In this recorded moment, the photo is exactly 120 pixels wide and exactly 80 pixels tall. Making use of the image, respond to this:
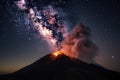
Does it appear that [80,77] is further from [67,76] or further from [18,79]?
[18,79]

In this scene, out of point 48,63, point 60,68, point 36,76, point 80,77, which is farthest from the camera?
point 48,63

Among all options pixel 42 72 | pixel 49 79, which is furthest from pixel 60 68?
pixel 49 79

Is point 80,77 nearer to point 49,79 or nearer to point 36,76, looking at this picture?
point 49,79

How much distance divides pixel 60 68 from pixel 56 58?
732 inches

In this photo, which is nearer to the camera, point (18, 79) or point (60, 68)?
point (18, 79)

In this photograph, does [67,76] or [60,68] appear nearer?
[67,76]

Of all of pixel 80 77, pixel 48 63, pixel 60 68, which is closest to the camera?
pixel 80 77

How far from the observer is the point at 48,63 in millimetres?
110312

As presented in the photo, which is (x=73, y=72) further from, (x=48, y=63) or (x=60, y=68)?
(x=48, y=63)

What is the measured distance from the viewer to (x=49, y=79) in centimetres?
8225

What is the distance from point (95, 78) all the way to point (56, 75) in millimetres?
15117

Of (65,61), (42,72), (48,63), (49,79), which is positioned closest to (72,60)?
(65,61)

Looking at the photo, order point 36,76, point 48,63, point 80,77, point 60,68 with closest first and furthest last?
point 80,77
point 36,76
point 60,68
point 48,63

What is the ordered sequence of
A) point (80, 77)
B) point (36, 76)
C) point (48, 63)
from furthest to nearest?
point (48, 63), point (36, 76), point (80, 77)
